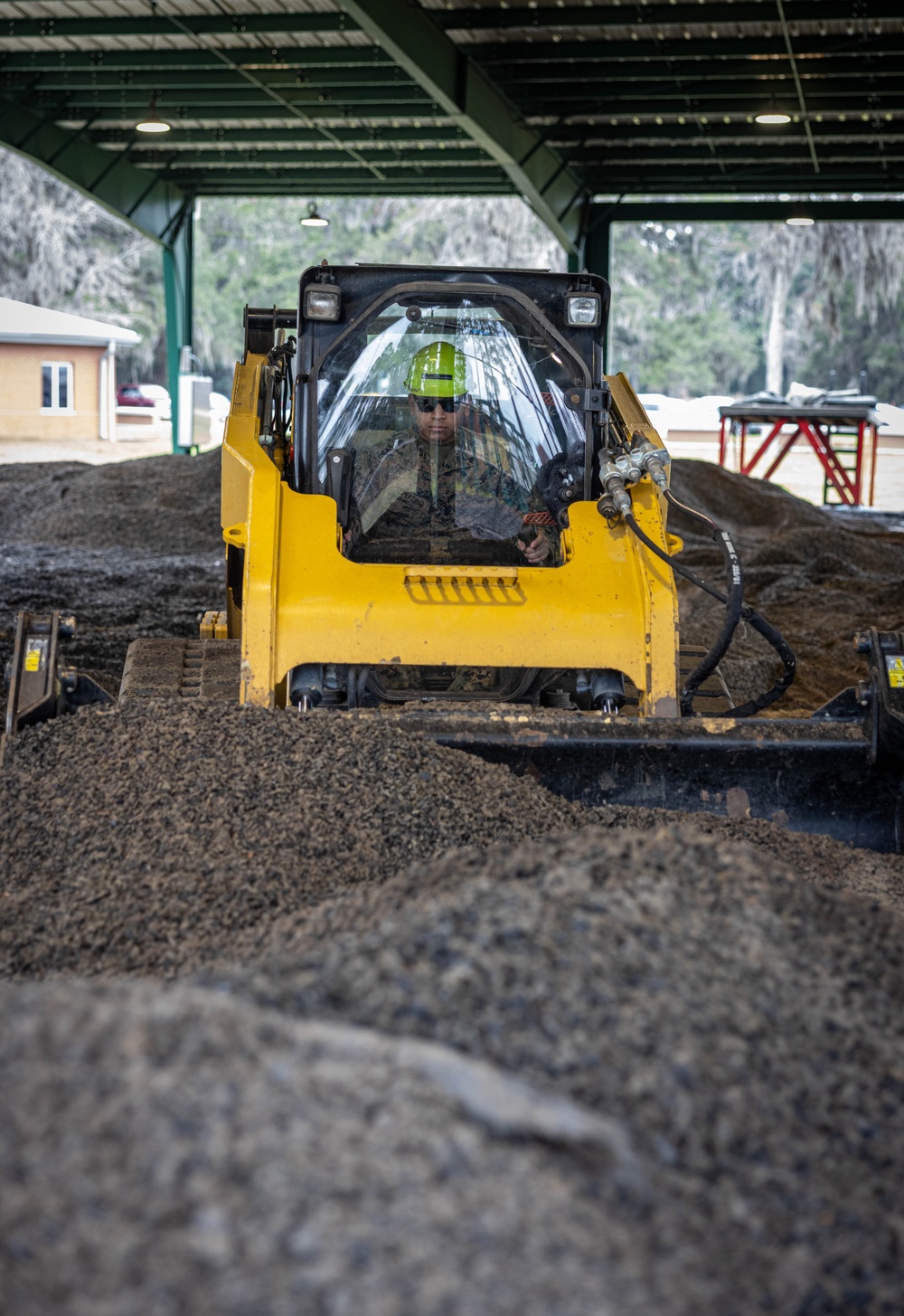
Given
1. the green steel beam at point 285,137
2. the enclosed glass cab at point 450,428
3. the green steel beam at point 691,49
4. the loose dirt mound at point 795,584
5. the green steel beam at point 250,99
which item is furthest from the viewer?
the green steel beam at point 285,137

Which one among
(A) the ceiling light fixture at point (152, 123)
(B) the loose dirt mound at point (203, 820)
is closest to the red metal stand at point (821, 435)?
(A) the ceiling light fixture at point (152, 123)

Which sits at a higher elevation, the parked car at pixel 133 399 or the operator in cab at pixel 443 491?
the parked car at pixel 133 399

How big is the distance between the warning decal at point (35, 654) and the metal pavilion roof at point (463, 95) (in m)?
7.50

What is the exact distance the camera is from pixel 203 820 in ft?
11.9

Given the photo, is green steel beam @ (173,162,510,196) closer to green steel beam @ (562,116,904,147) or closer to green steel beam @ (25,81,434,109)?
green steel beam @ (25,81,434,109)

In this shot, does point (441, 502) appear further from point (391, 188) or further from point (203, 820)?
point (391, 188)

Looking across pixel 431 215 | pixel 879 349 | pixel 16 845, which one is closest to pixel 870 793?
pixel 16 845

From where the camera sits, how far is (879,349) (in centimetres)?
3853

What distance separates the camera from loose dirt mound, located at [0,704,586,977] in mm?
3158

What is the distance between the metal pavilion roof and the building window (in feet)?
34.5

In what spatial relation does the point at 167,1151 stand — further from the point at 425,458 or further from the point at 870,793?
the point at 425,458

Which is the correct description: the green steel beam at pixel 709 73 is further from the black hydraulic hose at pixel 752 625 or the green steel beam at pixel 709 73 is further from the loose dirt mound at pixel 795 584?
the black hydraulic hose at pixel 752 625

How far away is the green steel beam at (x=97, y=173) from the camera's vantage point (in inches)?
619

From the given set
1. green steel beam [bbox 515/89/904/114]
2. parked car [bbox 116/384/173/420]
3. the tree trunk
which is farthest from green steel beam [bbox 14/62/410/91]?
the tree trunk
